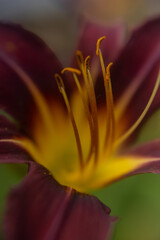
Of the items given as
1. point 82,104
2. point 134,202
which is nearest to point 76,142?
point 82,104

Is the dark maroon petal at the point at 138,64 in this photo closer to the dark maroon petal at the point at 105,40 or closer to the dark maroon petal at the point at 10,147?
the dark maroon petal at the point at 105,40

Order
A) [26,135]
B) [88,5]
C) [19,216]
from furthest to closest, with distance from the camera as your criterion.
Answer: [88,5] < [26,135] < [19,216]

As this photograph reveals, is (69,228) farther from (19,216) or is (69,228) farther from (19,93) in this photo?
(19,93)

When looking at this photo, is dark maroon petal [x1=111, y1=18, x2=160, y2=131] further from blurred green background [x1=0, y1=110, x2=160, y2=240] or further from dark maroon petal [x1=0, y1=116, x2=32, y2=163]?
dark maroon petal [x1=0, y1=116, x2=32, y2=163]

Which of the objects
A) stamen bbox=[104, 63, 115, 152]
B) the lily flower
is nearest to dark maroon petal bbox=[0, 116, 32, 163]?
the lily flower

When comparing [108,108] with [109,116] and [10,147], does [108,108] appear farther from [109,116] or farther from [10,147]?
[10,147]

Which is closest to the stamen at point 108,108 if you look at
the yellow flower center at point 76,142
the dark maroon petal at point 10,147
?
the yellow flower center at point 76,142

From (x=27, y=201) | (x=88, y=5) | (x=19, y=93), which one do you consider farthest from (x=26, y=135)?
(x=88, y=5)
